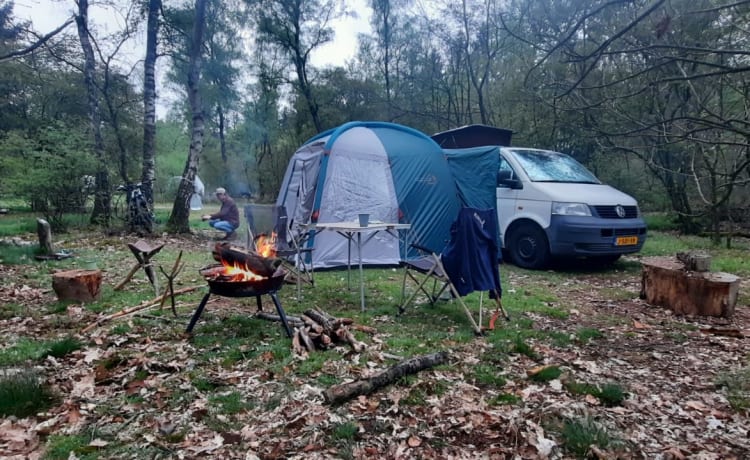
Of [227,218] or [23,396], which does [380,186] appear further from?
[23,396]

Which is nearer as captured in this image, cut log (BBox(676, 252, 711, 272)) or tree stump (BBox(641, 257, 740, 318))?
tree stump (BBox(641, 257, 740, 318))

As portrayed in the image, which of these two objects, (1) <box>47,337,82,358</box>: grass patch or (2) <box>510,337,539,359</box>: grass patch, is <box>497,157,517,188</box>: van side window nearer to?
(2) <box>510,337,539,359</box>: grass patch

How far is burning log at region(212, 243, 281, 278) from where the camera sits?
11.8 ft

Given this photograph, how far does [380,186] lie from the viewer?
6.89 meters

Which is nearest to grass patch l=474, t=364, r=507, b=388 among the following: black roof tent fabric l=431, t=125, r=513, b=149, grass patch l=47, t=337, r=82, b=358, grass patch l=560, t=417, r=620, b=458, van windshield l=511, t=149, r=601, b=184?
grass patch l=560, t=417, r=620, b=458

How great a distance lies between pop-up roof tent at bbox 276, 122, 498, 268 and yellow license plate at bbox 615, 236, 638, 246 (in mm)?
1935

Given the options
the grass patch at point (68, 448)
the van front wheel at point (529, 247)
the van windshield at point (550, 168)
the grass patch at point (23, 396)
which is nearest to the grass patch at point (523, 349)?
the grass patch at point (68, 448)

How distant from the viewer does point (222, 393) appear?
2.69m

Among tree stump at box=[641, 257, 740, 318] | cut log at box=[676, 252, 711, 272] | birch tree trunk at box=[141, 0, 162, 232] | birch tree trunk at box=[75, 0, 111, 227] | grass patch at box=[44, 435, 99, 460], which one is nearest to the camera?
grass patch at box=[44, 435, 99, 460]

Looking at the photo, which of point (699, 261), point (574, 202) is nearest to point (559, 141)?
point (574, 202)

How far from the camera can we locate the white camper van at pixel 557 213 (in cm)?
600

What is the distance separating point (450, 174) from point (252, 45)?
46.0 ft

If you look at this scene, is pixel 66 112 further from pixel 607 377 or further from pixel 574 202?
pixel 607 377

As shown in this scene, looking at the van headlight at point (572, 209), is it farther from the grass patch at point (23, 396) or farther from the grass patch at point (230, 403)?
the grass patch at point (23, 396)
